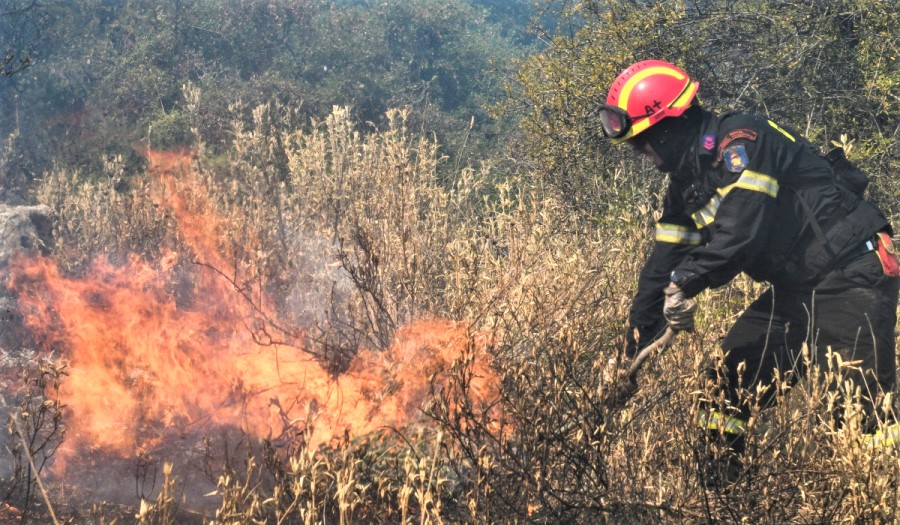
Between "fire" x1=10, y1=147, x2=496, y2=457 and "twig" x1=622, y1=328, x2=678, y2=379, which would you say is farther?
"fire" x1=10, y1=147, x2=496, y2=457

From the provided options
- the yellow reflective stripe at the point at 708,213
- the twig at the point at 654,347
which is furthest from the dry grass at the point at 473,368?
the yellow reflective stripe at the point at 708,213

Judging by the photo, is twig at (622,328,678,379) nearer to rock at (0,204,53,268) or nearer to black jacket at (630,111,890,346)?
black jacket at (630,111,890,346)

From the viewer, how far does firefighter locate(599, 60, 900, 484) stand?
331 centimetres

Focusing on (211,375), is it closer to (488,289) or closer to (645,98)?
(488,289)

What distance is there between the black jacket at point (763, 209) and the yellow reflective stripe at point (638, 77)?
24 centimetres

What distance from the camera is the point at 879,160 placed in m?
7.13

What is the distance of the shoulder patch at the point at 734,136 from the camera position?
340cm

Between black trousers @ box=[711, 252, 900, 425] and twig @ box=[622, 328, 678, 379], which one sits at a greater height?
twig @ box=[622, 328, 678, 379]

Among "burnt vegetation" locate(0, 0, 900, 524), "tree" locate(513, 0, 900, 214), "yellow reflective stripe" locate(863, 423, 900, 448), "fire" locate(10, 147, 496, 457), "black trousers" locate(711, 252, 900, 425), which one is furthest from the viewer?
"tree" locate(513, 0, 900, 214)

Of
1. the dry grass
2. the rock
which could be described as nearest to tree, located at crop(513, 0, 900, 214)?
the dry grass

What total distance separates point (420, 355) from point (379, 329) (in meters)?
0.57

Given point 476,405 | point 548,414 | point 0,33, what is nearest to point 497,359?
point 476,405

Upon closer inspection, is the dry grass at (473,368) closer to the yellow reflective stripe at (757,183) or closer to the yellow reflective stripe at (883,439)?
the yellow reflective stripe at (883,439)

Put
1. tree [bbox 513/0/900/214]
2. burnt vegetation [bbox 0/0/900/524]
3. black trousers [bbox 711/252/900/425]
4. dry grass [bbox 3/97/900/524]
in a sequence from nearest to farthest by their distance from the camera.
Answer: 1. dry grass [bbox 3/97/900/524]
2. burnt vegetation [bbox 0/0/900/524]
3. black trousers [bbox 711/252/900/425]
4. tree [bbox 513/0/900/214]
